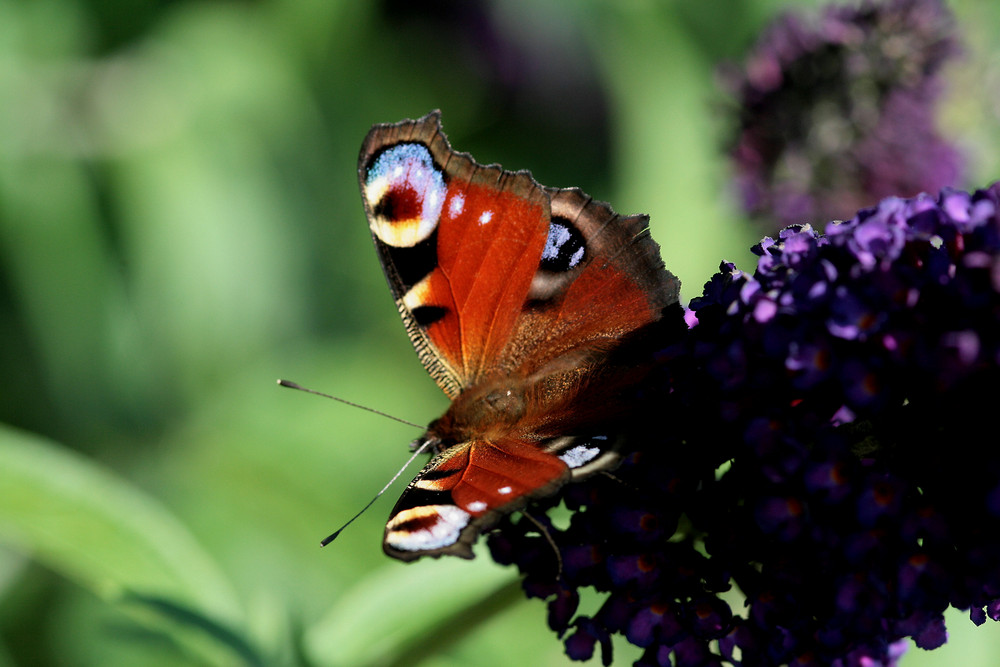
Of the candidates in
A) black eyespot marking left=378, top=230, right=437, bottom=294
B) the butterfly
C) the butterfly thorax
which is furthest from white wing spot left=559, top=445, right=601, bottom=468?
black eyespot marking left=378, top=230, right=437, bottom=294

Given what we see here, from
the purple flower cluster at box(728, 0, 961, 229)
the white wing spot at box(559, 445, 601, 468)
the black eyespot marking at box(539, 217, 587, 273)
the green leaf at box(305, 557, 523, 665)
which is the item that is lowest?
the white wing spot at box(559, 445, 601, 468)

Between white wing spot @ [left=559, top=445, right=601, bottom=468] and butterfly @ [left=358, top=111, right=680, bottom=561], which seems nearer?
white wing spot @ [left=559, top=445, right=601, bottom=468]

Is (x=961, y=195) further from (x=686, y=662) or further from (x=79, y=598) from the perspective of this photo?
(x=79, y=598)

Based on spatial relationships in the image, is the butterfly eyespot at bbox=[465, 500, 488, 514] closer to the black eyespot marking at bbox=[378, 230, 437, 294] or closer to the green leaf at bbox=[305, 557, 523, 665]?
the black eyespot marking at bbox=[378, 230, 437, 294]

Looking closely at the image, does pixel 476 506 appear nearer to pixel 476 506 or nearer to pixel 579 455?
pixel 476 506

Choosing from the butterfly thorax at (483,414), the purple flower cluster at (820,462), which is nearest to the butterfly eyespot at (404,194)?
the butterfly thorax at (483,414)

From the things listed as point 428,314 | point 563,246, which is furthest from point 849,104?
point 428,314

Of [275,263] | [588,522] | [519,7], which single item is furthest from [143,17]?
[588,522]
